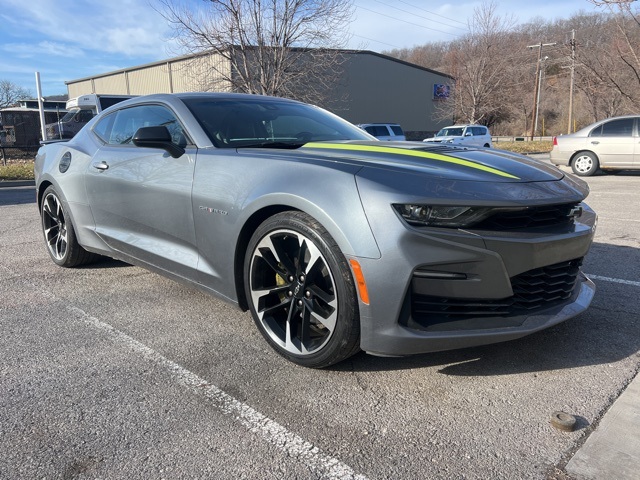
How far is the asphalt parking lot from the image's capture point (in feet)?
6.12

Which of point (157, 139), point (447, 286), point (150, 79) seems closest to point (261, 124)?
→ point (157, 139)

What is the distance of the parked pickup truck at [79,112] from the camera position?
44.8 feet

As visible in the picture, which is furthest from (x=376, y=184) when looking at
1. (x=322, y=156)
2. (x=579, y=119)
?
(x=579, y=119)

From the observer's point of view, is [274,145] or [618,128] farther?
[618,128]

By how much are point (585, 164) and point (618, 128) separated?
109cm

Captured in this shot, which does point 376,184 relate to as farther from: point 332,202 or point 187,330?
point 187,330

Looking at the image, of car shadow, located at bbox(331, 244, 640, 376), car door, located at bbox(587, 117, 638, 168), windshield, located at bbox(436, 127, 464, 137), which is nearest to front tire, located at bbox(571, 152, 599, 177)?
car door, located at bbox(587, 117, 638, 168)

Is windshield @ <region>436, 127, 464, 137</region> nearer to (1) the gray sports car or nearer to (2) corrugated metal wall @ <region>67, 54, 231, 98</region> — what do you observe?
(2) corrugated metal wall @ <region>67, 54, 231, 98</region>

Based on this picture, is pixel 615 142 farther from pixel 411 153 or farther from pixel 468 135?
pixel 411 153

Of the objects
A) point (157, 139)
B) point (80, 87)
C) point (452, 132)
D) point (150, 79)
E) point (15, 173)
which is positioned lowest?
point (15, 173)

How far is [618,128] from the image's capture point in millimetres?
12023

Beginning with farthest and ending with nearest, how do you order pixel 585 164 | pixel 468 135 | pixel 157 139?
1. pixel 468 135
2. pixel 585 164
3. pixel 157 139

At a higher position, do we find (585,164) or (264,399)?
(585,164)

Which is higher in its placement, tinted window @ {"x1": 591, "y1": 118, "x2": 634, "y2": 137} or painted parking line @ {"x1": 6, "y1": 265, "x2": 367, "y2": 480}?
tinted window @ {"x1": 591, "y1": 118, "x2": 634, "y2": 137}
